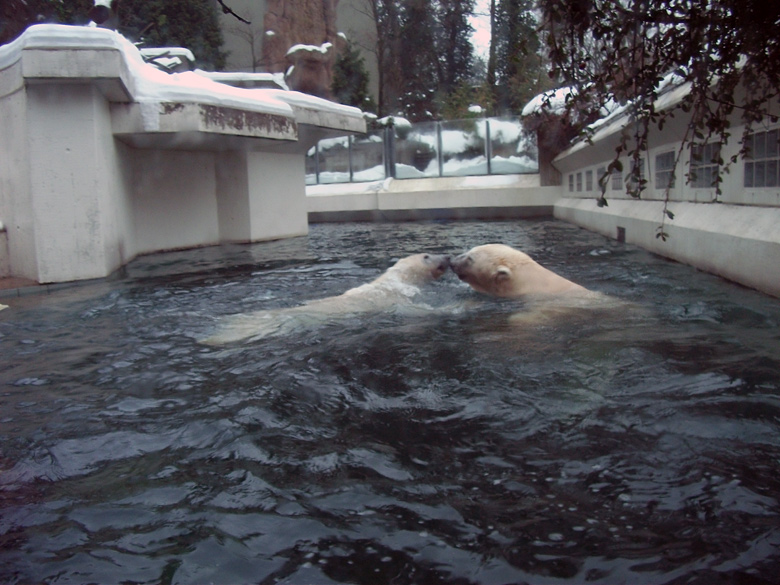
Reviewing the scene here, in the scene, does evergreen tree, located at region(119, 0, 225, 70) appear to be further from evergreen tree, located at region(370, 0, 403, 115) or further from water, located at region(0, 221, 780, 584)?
water, located at region(0, 221, 780, 584)

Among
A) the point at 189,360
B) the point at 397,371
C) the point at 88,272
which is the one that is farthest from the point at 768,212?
the point at 88,272

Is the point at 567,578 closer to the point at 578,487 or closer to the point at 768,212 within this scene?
the point at 578,487

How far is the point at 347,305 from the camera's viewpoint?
471 cm

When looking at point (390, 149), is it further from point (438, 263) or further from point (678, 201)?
point (438, 263)

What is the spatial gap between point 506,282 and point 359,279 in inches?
72.9

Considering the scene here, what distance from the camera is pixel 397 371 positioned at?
3178 mm

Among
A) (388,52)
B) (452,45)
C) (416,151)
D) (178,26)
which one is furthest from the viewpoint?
(452,45)

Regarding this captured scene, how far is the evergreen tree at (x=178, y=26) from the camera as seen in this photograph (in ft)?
63.8

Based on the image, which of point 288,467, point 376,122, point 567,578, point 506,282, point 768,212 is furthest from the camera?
point 376,122

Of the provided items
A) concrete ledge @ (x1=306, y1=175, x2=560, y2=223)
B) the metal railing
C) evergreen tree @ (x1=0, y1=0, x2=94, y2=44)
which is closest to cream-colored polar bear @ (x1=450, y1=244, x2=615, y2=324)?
evergreen tree @ (x1=0, y1=0, x2=94, y2=44)

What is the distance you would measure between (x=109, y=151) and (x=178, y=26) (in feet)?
49.9

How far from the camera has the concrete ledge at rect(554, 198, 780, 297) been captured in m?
4.43

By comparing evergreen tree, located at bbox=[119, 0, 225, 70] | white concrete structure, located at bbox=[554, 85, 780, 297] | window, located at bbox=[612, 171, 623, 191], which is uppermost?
evergreen tree, located at bbox=[119, 0, 225, 70]

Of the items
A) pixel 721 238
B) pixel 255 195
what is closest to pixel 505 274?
pixel 721 238
